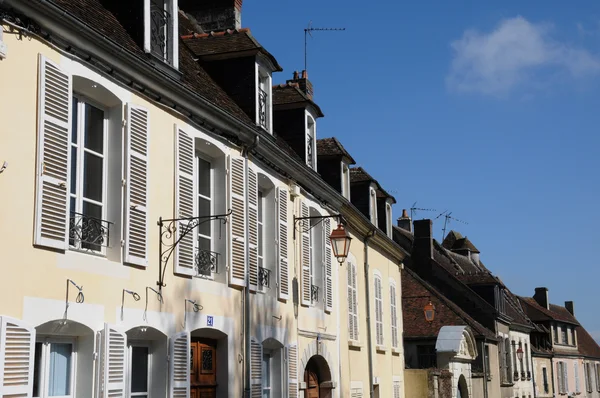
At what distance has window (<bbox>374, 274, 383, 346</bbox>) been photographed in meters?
19.8

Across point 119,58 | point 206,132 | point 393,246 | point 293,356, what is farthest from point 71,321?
point 393,246

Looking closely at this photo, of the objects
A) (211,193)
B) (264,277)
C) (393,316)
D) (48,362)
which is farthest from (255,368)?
(393,316)

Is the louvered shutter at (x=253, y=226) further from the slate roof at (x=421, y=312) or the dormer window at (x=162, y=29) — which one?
the slate roof at (x=421, y=312)

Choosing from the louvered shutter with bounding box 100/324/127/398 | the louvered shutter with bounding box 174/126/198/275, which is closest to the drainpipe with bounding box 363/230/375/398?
the louvered shutter with bounding box 174/126/198/275

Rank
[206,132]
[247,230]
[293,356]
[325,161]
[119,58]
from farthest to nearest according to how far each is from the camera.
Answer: [325,161], [293,356], [247,230], [206,132], [119,58]

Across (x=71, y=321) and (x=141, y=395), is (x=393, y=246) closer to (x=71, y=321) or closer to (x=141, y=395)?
(x=141, y=395)

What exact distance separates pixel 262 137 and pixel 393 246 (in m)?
9.44

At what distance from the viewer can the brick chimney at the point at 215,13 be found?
15625 millimetres

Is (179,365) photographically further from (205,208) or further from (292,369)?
(292,369)

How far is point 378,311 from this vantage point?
20.0 metres

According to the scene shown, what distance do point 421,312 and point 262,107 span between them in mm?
17424

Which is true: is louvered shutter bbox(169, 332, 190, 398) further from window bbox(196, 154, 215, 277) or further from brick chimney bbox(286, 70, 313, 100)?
brick chimney bbox(286, 70, 313, 100)

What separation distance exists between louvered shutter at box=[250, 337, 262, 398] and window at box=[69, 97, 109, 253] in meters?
3.85

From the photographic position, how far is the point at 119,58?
30.1 feet
